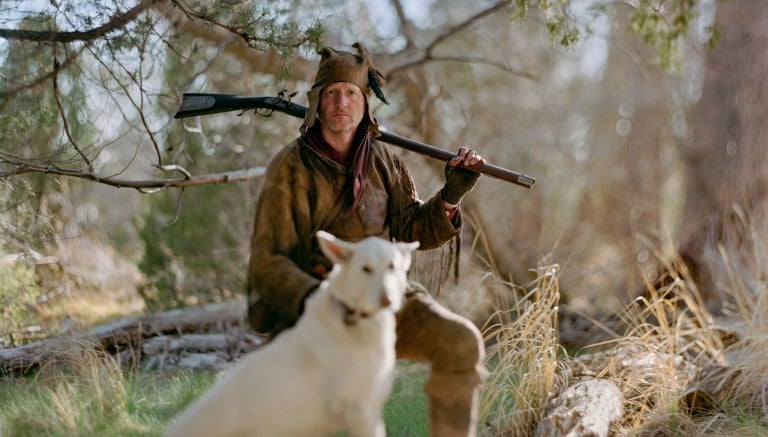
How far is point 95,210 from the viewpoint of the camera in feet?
35.1

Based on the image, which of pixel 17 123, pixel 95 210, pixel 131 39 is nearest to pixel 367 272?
pixel 131 39

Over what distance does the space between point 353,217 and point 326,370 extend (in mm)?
889

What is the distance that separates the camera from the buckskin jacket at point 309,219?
2.92 metres

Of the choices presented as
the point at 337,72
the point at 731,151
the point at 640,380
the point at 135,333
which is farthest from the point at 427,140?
the point at 337,72

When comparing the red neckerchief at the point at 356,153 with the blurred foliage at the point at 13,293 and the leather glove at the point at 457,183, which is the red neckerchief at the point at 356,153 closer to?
the leather glove at the point at 457,183

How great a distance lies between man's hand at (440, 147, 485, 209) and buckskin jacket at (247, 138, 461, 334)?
0.05 m

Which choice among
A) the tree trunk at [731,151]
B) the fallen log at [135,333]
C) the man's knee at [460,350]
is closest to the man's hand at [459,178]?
the man's knee at [460,350]

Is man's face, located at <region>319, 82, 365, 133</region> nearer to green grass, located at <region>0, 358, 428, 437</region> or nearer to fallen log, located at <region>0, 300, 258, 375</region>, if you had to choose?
green grass, located at <region>0, 358, 428, 437</region>

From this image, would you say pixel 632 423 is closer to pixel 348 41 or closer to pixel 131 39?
pixel 131 39

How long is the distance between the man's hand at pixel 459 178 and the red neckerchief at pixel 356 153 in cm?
38

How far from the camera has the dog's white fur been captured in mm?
2514

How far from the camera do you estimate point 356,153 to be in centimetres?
335

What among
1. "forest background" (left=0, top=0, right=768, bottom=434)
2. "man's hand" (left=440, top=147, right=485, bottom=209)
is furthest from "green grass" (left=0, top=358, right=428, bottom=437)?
"man's hand" (left=440, top=147, right=485, bottom=209)

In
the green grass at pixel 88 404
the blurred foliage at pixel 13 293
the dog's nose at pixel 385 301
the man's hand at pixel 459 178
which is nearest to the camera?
the dog's nose at pixel 385 301
